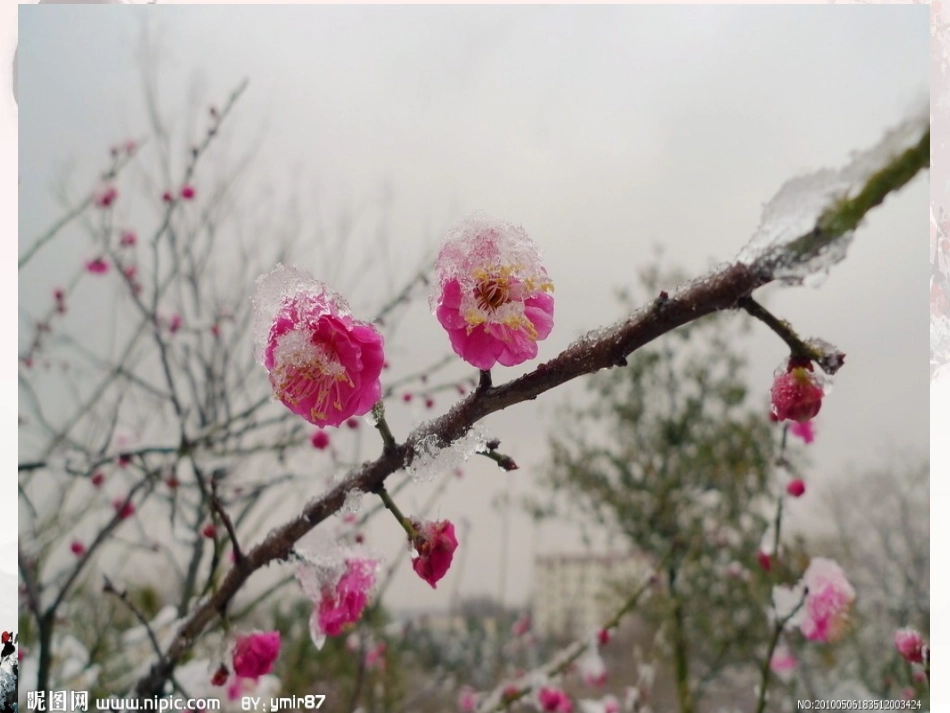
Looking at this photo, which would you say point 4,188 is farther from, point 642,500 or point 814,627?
point 642,500

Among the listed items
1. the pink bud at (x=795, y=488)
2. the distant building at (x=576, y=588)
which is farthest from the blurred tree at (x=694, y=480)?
the pink bud at (x=795, y=488)

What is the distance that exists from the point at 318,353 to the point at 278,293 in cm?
4

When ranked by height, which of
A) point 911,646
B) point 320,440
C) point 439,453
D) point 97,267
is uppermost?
point 97,267

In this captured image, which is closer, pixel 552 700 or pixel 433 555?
pixel 433 555

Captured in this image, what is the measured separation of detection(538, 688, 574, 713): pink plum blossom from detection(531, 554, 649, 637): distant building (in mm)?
455

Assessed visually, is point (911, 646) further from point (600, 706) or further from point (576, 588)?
point (576, 588)

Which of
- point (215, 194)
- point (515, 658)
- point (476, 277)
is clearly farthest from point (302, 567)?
point (515, 658)

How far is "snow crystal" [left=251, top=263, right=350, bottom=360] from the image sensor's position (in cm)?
38

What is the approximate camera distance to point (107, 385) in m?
1.07

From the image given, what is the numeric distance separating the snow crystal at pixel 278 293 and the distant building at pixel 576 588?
1.54 m

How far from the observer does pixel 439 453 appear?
0.35 meters

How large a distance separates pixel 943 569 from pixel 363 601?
966 mm

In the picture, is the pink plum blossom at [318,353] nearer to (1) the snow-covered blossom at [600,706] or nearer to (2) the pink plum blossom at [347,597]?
(2) the pink plum blossom at [347,597]

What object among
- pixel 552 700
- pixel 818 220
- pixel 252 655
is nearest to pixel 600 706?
pixel 552 700
